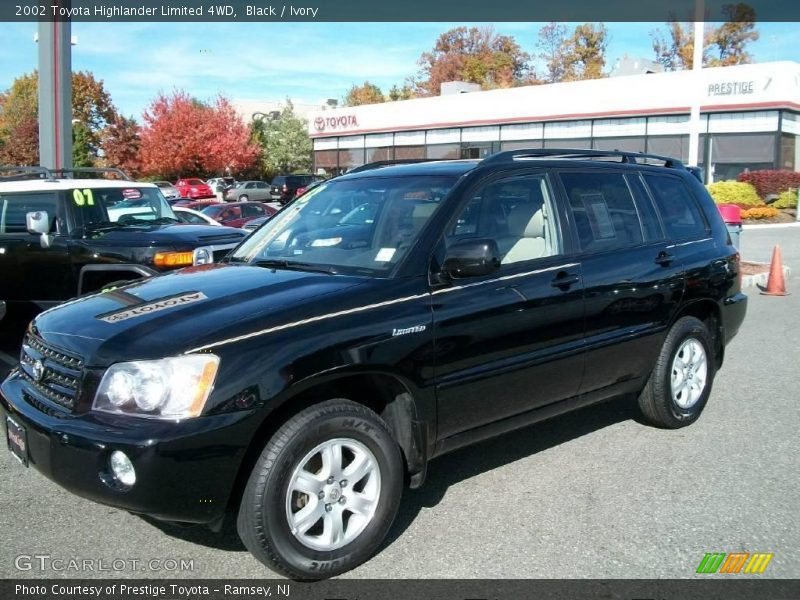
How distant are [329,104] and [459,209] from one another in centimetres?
6653

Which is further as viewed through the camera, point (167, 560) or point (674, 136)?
point (674, 136)

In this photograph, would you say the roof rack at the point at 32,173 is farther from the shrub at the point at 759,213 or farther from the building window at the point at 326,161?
the building window at the point at 326,161

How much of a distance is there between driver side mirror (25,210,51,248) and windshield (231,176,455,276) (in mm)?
3864

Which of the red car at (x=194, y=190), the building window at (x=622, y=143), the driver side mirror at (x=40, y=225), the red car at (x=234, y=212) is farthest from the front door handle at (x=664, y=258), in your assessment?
the red car at (x=194, y=190)

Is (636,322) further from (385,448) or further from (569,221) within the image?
(385,448)

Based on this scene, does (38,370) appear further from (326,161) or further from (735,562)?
(326,161)

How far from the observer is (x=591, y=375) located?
467 centimetres

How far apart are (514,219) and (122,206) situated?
561cm

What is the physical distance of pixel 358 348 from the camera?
137 inches

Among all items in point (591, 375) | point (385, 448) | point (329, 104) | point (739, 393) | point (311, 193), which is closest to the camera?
point (385, 448)

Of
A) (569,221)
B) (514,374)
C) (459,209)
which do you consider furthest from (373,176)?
(514,374)

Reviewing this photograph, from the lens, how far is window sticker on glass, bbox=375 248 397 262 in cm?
400

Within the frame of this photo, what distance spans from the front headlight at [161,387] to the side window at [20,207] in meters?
5.65

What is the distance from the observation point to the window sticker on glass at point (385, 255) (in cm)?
400
